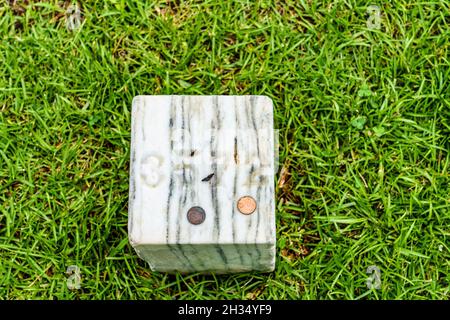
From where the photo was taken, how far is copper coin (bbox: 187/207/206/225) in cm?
216

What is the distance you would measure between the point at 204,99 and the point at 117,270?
0.82 metres

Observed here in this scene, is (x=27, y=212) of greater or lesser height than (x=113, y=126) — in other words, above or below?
below

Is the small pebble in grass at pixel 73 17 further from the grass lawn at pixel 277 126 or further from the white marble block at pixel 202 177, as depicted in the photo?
the white marble block at pixel 202 177

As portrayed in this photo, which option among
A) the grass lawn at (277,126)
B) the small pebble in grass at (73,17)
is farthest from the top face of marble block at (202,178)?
the small pebble in grass at (73,17)

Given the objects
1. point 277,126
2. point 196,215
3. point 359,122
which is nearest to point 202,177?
point 196,215

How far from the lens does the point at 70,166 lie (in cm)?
281

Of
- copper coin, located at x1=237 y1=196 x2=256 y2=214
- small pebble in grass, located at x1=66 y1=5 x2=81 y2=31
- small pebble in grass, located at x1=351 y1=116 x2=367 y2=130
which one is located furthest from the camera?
small pebble in grass, located at x1=66 y1=5 x2=81 y2=31

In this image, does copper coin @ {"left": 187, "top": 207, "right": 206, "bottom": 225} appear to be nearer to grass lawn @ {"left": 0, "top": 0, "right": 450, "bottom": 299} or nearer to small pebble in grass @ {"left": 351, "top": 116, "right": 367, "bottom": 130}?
grass lawn @ {"left": 0, "top": 0, "right": 450, "bottom": 299}

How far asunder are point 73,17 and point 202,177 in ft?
4.15

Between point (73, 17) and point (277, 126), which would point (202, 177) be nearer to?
point (277, 126)

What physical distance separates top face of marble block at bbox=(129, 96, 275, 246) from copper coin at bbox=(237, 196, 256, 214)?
12 mm

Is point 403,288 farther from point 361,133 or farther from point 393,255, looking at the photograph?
point 361,133

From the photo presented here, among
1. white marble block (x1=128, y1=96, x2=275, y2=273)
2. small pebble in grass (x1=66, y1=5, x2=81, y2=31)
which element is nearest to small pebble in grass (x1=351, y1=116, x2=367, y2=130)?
white marble block (x1=128, y1=96, x2=275, y2=273)

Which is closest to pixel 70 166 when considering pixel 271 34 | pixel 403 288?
pixel 271 34
